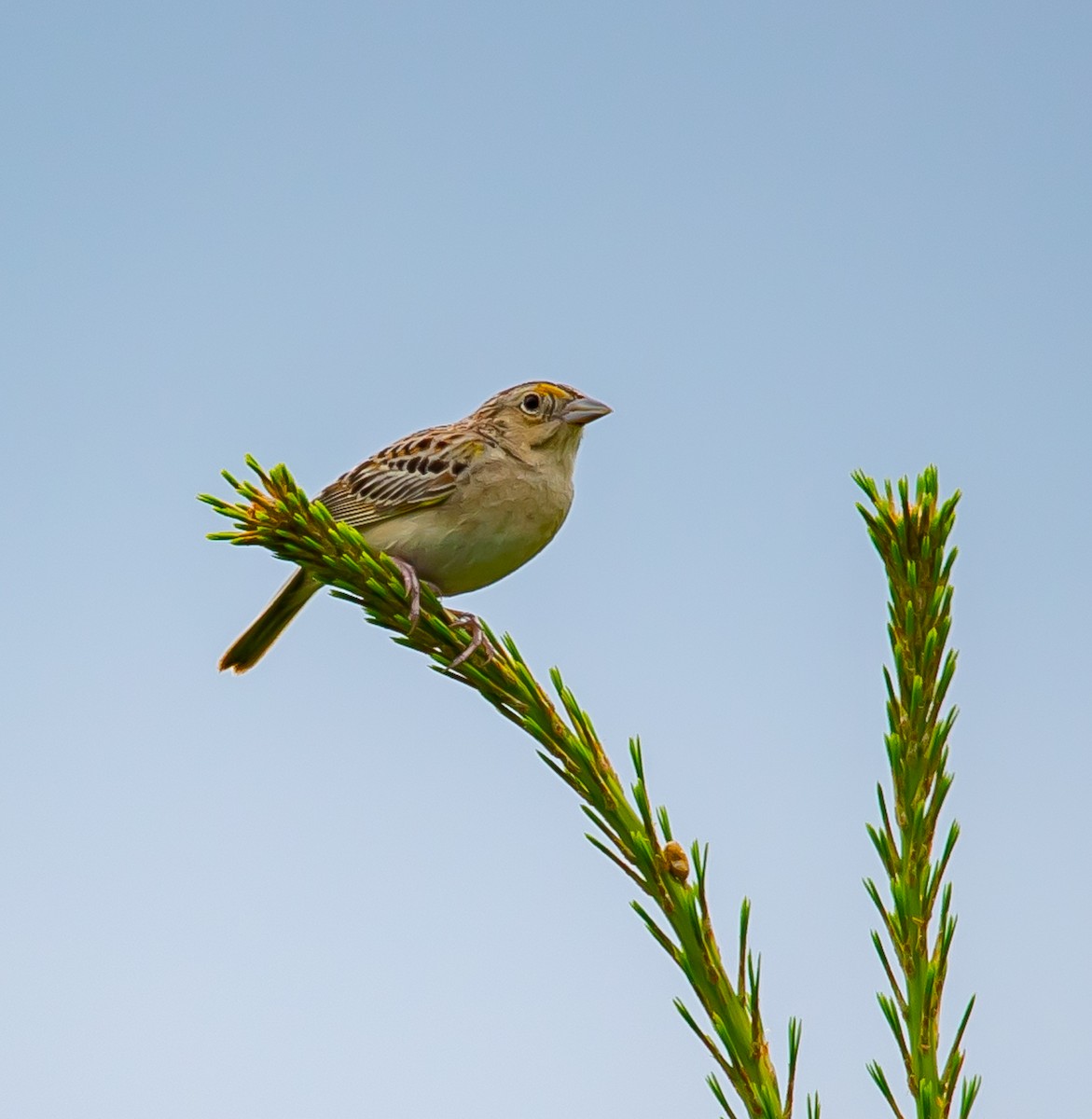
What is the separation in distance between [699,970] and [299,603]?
330 cm

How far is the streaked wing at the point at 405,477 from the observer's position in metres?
4.88

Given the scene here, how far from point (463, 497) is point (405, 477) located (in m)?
0.29

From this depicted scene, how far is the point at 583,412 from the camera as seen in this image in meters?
5.50

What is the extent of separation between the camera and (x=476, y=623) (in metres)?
3.15

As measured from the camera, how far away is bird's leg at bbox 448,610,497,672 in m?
2.89

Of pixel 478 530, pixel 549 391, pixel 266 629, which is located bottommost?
pixel 266 629

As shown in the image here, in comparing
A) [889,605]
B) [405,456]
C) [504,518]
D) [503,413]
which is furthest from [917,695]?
[503,413]

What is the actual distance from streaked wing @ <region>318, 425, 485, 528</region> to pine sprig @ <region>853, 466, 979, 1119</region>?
264cm

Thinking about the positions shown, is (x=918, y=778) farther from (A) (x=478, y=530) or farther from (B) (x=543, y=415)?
(B) (x=543, y=415)

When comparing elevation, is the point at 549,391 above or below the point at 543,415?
above

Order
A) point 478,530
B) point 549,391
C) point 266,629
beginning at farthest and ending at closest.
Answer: point 549,391
point 266,629
point 478,530

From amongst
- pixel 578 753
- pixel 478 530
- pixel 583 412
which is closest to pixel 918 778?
pixel 578 753

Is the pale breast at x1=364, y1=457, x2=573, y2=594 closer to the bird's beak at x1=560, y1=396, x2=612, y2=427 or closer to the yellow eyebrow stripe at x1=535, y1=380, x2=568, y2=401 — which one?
the bird's beak at x1=560, y1=396, x2=612, y2=427

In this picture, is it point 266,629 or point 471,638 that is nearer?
point 471,638
